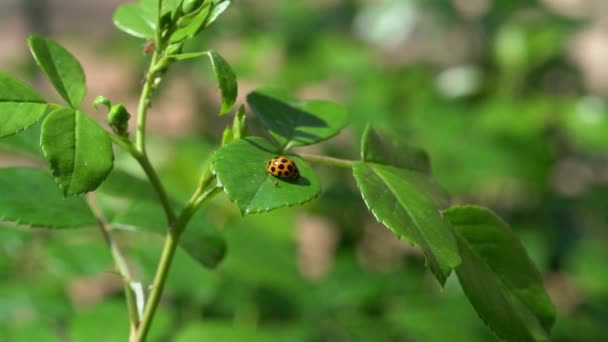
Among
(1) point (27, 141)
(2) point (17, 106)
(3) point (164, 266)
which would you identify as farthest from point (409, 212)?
(1) point (27, 141)

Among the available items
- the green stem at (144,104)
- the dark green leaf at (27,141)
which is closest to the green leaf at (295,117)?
the green stem at (144,104)

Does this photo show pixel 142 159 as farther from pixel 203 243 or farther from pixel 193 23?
pixel 203 243

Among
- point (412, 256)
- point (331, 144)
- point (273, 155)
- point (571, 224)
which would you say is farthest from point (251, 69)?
point (273, 155)

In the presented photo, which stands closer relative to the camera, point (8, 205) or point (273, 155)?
point (273, 155)

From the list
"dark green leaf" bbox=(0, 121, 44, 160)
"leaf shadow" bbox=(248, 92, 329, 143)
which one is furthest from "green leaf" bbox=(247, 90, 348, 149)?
"dark green leaf" bbox=(0, 121, 44, 160)

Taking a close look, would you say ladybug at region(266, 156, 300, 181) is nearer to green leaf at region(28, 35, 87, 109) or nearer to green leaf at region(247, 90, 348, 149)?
green leaf at region(247, 90, 348, 149)

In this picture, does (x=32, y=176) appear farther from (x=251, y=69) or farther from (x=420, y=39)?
(x=420, y=39)

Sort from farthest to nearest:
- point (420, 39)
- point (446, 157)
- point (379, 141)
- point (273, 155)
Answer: point (420, 39), point (446, 157), point (379, 141), point (273, 155)
